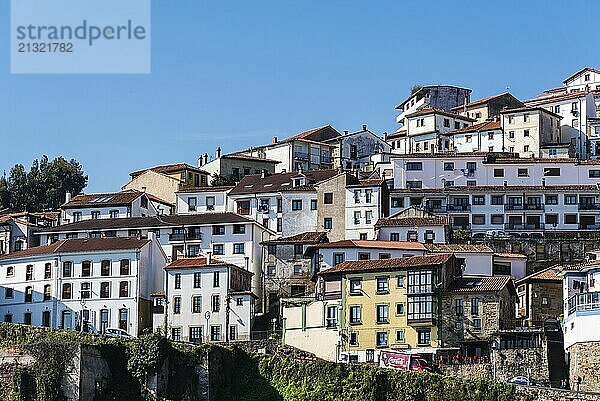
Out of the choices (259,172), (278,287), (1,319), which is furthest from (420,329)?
(259,172)

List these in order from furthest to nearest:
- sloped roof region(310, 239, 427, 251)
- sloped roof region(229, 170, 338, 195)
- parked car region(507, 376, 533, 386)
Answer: sloped roof region(229, 170, 338, 195) → sloped roof region(310, 239, 427, 251) → parked car region(507, 376, 533, 386)

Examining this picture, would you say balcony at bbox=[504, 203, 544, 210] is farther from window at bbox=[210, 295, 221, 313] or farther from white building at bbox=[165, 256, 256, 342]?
window at bbox=[210, 295, 221, 313]

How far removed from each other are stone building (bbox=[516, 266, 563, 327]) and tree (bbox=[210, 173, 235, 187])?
35324 millimetres

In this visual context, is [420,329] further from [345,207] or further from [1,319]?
[1,319]

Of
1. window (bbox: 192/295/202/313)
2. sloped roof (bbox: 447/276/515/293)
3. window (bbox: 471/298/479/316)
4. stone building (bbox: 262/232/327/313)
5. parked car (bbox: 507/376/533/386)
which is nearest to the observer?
parked car (bbox: 507/376/533/386)

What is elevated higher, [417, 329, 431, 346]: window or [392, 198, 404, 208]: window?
[392, 198, 404, 208]: window

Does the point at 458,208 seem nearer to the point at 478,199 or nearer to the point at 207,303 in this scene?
the point at 478,199

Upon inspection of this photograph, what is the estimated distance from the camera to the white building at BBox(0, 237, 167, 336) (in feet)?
246

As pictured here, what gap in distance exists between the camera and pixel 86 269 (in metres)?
76.6

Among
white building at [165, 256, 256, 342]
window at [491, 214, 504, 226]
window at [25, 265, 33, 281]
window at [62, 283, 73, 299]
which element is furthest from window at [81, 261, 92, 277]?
window at [491, 214, 504, 226]

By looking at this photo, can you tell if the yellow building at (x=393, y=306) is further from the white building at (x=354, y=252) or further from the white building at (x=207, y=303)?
the white building at (x=207, y=303)

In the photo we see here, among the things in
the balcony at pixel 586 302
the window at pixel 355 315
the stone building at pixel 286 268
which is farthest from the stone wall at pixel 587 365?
the stone building at pixel 286 268

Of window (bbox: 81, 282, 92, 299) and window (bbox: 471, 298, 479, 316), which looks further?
window (bbox: 81, 282, 92, 299)

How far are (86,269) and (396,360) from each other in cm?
2520
